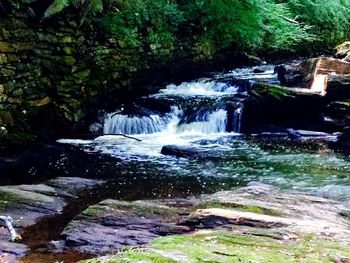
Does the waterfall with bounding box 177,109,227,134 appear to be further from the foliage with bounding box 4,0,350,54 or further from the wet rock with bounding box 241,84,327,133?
the foliage with bounding box 4,0,350,54

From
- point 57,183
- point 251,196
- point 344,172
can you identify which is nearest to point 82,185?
point 57,183

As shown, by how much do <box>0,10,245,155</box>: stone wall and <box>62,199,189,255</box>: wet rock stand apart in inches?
209

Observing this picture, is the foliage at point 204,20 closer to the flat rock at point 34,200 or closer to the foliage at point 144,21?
the foliage at point 144,21

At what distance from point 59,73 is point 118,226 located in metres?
7.13

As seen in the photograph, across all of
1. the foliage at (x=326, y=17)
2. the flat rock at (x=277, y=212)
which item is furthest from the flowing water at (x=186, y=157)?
the foliage at (x=326, y=17)

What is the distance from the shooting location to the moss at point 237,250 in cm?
418

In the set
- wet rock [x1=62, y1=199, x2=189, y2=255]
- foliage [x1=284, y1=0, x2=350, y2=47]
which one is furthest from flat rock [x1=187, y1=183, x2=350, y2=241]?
foliage [x1=284, y1=0, x2=350, y2=47]

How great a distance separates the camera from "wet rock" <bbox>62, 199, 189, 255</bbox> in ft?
19.7

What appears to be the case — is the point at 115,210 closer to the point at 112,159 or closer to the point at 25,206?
the point at 25,206

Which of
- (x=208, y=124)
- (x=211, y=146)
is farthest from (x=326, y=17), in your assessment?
(x=211, y=146)

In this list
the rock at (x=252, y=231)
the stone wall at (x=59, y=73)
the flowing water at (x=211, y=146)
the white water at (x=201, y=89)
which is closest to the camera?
the rock at (x=252, y=231)

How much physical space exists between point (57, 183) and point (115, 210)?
94.9 inches

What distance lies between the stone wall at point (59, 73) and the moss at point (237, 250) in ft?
24.5

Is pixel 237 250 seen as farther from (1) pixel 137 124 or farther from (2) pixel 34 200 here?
(1) pixel 137 124
